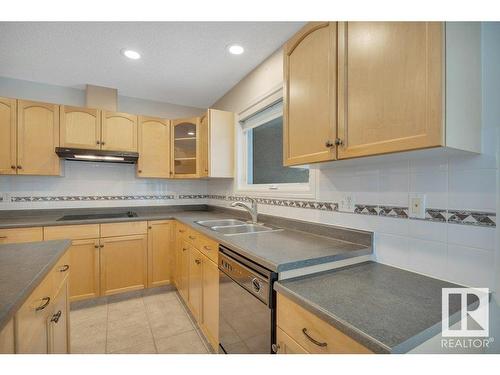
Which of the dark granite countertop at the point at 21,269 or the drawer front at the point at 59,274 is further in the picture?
the drawer front at the point at 59,274

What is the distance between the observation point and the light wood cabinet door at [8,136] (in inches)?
89.8

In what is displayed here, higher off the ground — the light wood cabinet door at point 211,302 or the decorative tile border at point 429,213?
the decorative tile border at point 429,213

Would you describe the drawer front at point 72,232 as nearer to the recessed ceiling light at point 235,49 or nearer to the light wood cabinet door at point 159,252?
the light wood cabinet door at point 159,252

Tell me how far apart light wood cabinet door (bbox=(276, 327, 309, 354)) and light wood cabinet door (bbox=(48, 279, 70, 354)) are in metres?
1.00

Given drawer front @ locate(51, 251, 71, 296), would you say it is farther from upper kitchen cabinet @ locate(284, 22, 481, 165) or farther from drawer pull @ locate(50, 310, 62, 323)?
upper kitchen cabinet @ locate(284, 22, 481, 165)

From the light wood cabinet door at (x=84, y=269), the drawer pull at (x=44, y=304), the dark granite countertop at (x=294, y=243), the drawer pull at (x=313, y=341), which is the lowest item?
the light wood cabinet door at (x=84, y=269)

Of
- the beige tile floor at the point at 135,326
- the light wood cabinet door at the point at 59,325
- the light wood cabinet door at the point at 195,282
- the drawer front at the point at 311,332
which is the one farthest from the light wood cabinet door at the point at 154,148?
the drawer front at the point at 311,332

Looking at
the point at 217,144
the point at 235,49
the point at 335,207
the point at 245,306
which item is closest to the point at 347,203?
the point at 335,207

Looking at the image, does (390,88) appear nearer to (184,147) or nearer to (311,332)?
(311,332)

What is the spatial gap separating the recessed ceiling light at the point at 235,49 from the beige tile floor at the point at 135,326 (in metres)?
2.33

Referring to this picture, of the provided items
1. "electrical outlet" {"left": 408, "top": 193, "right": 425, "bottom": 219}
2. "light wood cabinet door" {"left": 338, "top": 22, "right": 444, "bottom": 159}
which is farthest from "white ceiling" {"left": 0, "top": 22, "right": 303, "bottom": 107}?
"electrical outlet" {"left": 408, "top": 193, "right": 425, "bottom": 219}

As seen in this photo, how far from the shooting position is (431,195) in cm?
109

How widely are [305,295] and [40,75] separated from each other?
10.5 ft

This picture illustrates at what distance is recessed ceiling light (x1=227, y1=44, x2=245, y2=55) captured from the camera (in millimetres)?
1988
